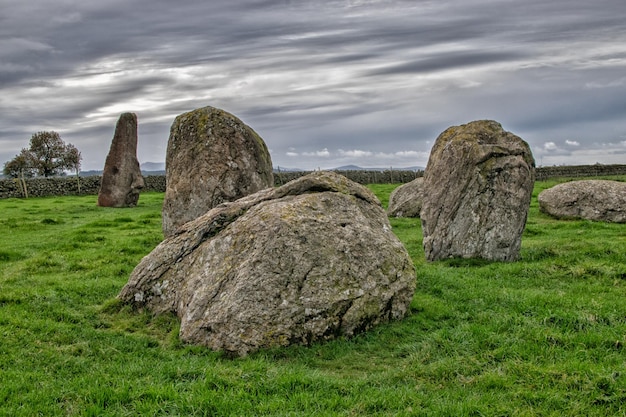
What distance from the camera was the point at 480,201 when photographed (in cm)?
1407

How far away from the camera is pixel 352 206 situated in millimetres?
9992

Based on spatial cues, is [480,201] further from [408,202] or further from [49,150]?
[49,150]

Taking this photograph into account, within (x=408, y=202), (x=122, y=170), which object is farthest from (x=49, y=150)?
(x=408, y=202)

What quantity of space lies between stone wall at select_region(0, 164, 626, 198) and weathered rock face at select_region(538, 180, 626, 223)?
30.6 meters

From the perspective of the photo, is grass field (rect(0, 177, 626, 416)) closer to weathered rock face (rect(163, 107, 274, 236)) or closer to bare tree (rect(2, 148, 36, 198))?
weathered rock face (rect(163, 107, 274, 236))

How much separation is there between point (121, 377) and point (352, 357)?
3131 millimetres

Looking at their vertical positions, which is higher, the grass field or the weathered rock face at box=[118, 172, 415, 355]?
the weathered rock face at box=[118, 172, 415, 355]

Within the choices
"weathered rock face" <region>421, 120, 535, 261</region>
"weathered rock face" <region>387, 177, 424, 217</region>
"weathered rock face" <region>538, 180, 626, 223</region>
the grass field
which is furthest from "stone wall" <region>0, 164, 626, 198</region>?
"weathered rock face" <region>421, 120, 535, 261</region>

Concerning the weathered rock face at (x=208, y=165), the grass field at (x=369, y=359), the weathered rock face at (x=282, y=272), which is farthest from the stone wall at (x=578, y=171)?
the weathered rock face at (x=282, y=272)

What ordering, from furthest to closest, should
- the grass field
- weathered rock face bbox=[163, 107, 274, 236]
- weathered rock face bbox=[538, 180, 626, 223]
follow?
weathered rock face bbox=[538, 180, 626, 223] → weathered rock face bbox=[163, 107, 274, 236] → the grass field

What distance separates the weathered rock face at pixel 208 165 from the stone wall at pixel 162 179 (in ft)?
95.9

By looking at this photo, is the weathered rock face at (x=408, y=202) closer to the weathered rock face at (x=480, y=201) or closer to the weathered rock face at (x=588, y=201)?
the weathered rock face at (x=588, y=201)

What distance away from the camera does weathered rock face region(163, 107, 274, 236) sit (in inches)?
645

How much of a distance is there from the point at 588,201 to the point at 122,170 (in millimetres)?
24498
